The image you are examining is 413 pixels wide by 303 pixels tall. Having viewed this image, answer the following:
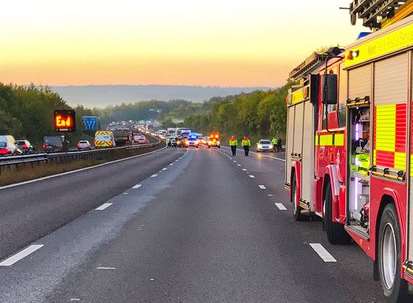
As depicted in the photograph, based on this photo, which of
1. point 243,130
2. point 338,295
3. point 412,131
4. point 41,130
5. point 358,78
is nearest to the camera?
point 412,131

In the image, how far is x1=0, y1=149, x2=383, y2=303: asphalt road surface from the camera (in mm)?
7066

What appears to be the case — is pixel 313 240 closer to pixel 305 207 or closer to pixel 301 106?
pixel 305 207

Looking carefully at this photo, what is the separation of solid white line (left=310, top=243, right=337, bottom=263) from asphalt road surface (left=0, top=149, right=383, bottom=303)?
0.08ft

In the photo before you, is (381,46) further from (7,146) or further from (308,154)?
(7,146)

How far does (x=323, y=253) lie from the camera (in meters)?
9.41

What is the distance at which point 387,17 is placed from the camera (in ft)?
26.9

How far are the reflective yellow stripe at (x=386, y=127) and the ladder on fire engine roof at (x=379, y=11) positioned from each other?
0.96 meters

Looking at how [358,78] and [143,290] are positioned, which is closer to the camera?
[143,290]

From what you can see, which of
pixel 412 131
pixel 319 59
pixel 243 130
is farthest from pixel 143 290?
pixel 243 130

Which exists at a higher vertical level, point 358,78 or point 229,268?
point 358,78

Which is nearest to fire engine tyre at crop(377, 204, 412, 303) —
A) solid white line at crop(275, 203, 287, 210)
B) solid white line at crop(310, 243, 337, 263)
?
solid white line at crop(310, 243, 337, 263)

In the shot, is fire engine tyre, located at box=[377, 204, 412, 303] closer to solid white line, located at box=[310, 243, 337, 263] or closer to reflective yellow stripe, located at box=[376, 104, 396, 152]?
reflective yellow stripe, located at box=[376, 104, 396, 152]

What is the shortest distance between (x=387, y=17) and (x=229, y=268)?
3426 millimetres

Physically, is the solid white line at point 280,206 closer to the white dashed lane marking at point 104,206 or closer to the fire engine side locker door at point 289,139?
the fire engine side locker door at point 289,139
